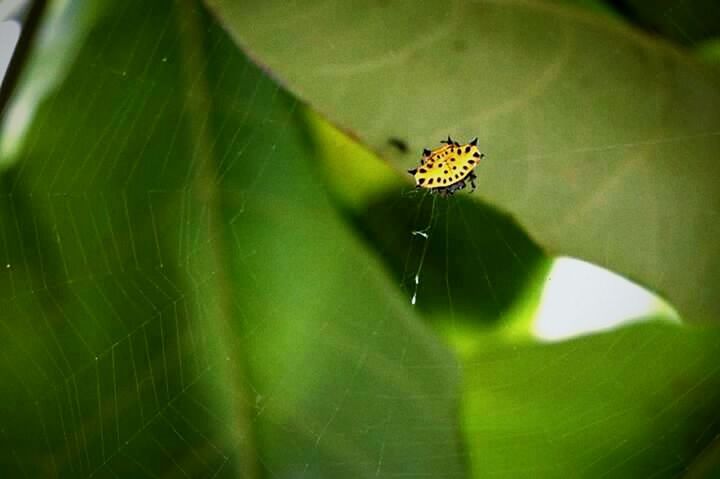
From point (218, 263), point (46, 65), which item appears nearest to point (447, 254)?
point (218, 263)

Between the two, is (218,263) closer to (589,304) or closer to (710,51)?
(589,304)

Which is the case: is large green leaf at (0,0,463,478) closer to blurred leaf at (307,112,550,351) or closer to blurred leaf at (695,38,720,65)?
blurred leaf at (307,112,550,351)

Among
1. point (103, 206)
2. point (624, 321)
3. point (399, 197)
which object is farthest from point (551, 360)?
Answer: point (103, 206)

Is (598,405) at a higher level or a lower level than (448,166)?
lower

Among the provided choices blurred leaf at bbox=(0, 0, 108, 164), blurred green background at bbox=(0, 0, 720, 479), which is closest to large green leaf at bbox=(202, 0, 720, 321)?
blurred green background at bbox=(0, 0, 720, 479)

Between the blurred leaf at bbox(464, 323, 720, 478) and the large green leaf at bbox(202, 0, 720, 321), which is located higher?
the large green leaf at bbox(202, 0, 720, 321)
